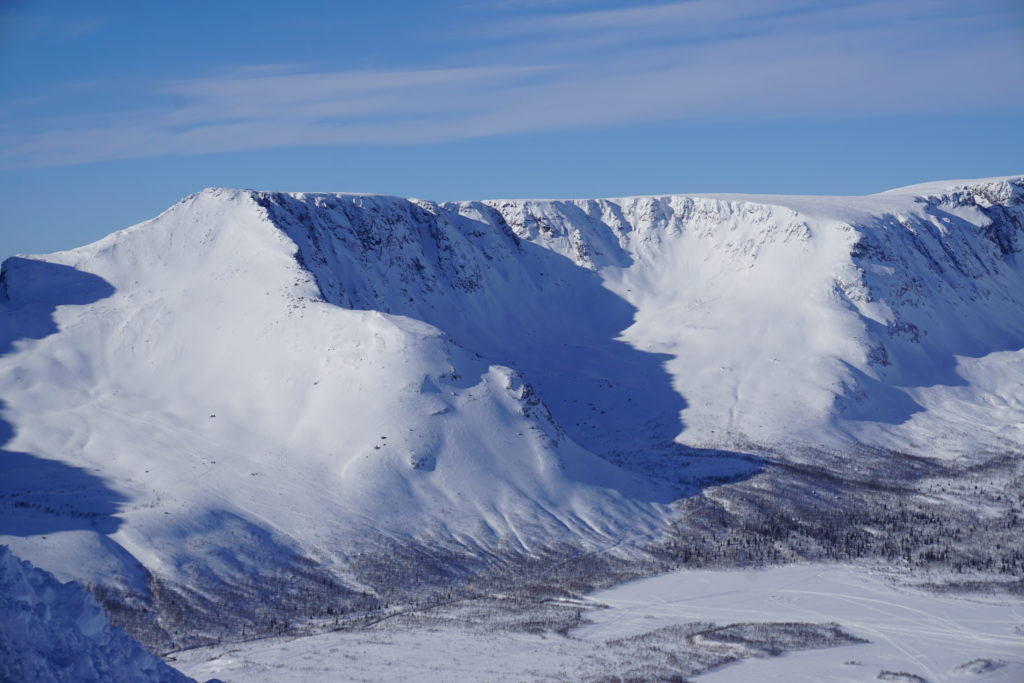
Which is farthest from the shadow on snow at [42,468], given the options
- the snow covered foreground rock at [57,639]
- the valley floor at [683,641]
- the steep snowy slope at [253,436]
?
the snow covered foreground rock at [57,639]

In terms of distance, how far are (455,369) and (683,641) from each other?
131 feet

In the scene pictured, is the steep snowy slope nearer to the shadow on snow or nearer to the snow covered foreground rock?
the shadow on snow

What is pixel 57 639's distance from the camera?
32.4m

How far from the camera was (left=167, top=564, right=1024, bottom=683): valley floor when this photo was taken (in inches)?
1987

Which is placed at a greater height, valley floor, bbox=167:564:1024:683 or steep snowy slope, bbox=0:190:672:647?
steep snowy slope, bbox=0:190:672:647

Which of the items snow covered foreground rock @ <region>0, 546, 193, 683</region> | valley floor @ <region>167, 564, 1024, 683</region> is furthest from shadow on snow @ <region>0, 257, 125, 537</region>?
snow covered foreground rock @ <region>0, 546, 193, 683</region>

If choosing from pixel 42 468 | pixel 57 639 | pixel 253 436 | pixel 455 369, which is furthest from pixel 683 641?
pixel 42 468

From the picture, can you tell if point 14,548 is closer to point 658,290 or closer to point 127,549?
point 127,549

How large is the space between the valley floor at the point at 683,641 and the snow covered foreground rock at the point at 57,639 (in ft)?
50.6

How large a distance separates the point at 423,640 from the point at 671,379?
74.9 meters

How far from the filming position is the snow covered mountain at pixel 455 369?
7356 centimetres

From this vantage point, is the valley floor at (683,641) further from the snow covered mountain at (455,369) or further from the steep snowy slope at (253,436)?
the steep snowy slope at (253,436)

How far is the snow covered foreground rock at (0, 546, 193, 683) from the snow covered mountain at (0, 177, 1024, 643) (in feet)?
87.2

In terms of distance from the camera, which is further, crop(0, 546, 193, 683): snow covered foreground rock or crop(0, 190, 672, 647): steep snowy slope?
crop(0, 190, 672, 647): steep snowy slope
